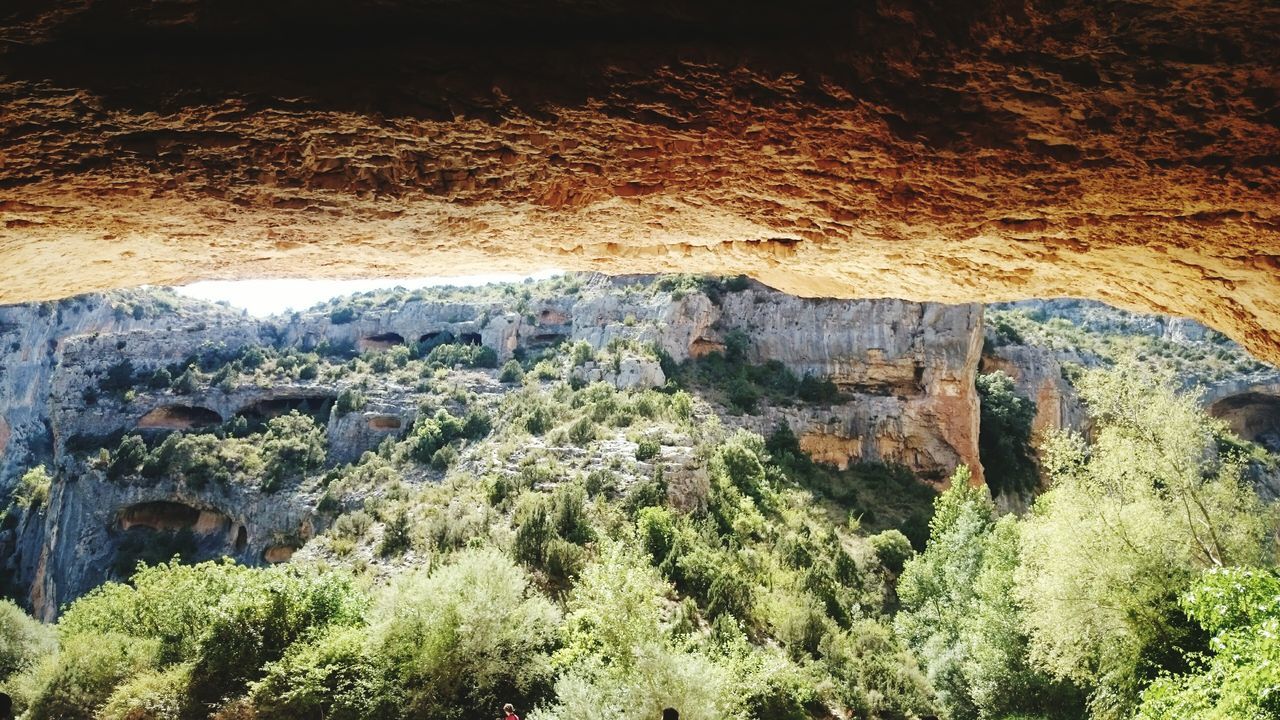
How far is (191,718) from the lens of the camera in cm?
1203

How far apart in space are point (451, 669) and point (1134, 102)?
43.8 feet

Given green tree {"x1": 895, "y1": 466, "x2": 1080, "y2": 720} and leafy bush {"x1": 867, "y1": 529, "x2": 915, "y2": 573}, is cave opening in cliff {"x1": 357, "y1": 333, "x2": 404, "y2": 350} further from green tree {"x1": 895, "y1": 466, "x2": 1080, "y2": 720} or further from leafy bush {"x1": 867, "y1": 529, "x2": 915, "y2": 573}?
green tree {"x1": 895, "y1": 466, "x2": 1080, "y2": 720}

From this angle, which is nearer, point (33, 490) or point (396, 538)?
point (396, 538)

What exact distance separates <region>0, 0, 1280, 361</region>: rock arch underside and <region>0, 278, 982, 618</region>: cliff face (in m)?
28.6

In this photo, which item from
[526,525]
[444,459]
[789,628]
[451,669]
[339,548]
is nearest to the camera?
[451,669]

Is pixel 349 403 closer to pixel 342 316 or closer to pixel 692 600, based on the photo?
pixel 342 316

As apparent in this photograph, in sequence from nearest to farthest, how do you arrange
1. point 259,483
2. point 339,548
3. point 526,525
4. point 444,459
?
point 526,525
point 339,548
point 444,459
point 259,483

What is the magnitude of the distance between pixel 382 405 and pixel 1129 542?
122 feet

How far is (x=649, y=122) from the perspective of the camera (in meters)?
2.49

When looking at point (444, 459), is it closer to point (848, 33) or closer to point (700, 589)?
point (700, 589)

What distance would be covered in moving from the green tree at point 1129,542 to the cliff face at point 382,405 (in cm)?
2005

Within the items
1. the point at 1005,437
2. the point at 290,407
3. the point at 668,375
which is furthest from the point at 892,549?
the point at 290,407

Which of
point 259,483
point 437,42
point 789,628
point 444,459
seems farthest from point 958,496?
point 259,483

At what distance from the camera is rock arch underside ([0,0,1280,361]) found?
2051 mm
